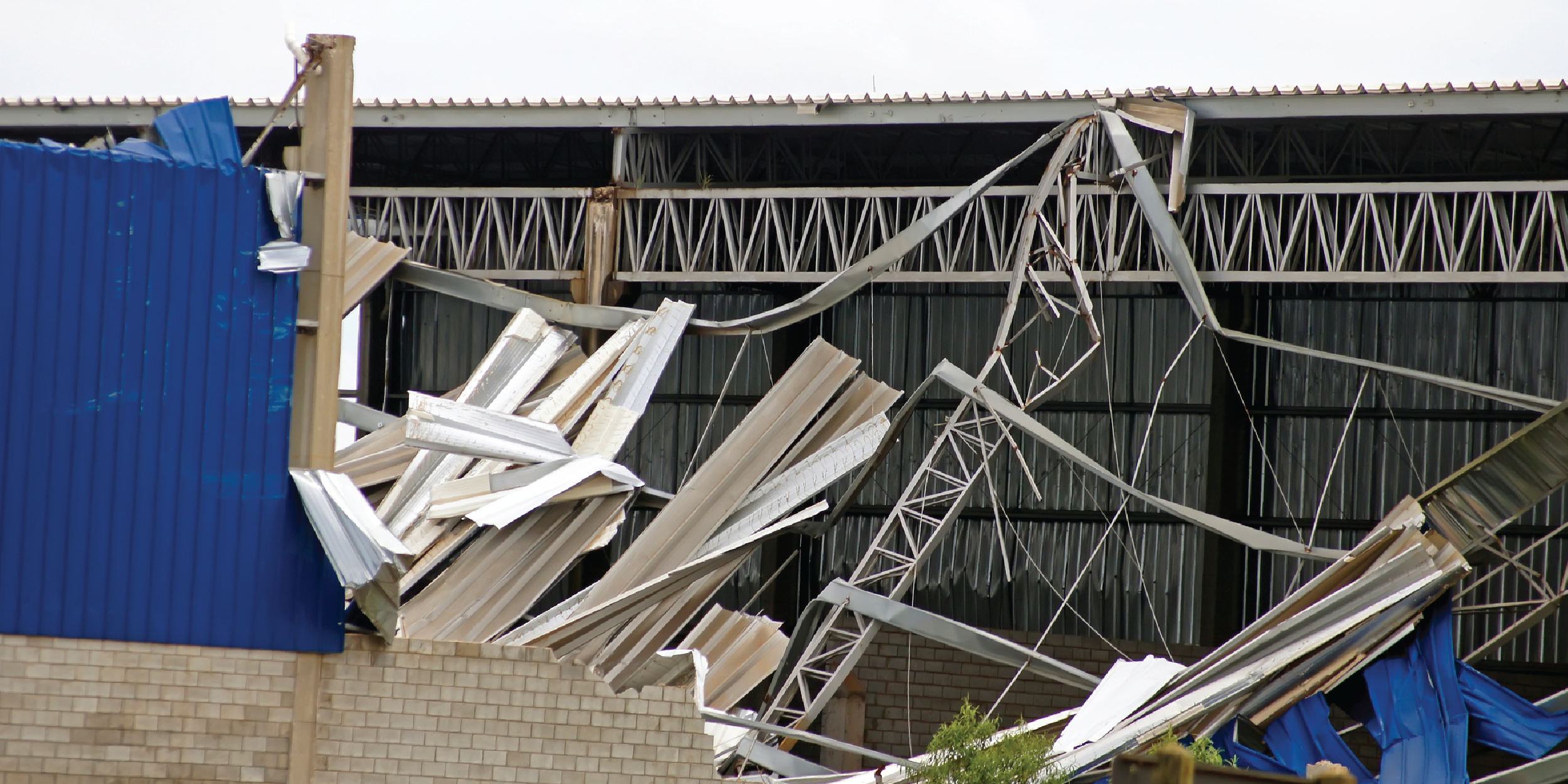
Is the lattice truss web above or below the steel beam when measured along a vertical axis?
above

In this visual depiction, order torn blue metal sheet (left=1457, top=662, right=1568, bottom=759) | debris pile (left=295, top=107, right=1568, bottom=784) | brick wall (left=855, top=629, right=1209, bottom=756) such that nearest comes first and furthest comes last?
debris pile (left=295, top=107, right=1568, bottom=784)
torn blue metal sheet (left=1457, top=662, right=1568, bottom=759)
brick wall (left=855, top=629, right=1209, bottom=756)

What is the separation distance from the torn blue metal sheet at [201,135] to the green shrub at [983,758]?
25.7ft

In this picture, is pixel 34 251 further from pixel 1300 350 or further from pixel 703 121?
pixel 1300 350

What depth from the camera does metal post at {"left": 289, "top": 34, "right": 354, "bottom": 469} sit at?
13.1 metres

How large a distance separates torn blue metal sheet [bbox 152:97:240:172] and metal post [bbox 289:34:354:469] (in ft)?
2.01

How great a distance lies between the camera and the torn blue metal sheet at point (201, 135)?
13.1 metres

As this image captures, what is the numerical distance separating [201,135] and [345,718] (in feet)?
16.7

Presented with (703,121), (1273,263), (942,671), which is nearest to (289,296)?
(703,121)

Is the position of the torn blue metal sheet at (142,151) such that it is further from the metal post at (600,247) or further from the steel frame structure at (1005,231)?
the metal post at (600,247)

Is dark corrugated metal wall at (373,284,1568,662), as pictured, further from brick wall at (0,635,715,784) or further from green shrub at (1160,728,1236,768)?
brick wall at (0,635,715,784)

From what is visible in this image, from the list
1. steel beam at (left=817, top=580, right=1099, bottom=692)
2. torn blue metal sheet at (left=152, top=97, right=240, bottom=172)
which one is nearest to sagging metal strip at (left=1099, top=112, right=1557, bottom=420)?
steel beam at (left=817, top=580, right=1099, bottom=692)

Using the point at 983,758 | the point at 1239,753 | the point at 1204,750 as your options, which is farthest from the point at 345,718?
the point at 1239,753

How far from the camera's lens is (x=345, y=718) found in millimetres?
13172

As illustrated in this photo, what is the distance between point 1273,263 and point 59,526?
12.7 metres
